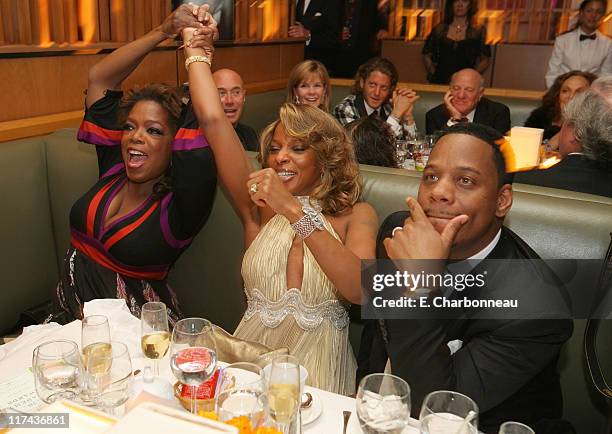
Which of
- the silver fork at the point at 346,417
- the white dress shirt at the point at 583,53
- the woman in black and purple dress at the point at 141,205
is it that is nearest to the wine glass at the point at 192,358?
the silver fork at the point at 346,417

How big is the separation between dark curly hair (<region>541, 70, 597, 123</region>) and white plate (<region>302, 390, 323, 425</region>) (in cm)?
363

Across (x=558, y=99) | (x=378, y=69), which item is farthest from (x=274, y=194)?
(x=558, y=99)

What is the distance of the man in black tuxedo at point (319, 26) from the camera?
6262mm

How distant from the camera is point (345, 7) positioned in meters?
6.78

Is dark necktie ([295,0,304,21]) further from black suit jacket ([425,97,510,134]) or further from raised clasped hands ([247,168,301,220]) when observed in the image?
raised clasped hands ([247,168,301,220])

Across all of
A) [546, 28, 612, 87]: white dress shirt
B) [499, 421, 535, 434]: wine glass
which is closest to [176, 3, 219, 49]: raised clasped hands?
[499, 421, 535, 434]: wine glass

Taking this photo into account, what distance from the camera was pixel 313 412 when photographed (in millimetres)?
1258

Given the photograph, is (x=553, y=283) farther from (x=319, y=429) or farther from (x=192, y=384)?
(x=192, y=384)

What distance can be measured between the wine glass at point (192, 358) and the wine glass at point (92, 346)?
0.15m

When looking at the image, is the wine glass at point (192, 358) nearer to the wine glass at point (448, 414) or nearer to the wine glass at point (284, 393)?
the wine glass at point (284, 393)

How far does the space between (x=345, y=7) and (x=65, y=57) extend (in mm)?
4196

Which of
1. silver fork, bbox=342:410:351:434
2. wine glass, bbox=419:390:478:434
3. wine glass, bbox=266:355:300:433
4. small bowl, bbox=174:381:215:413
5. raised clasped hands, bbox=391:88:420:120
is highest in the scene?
raised clasped hands, bbox=391:88:420:120

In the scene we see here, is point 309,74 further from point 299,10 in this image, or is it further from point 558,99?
point 299,10

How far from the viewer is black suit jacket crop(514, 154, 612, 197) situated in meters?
2.22
